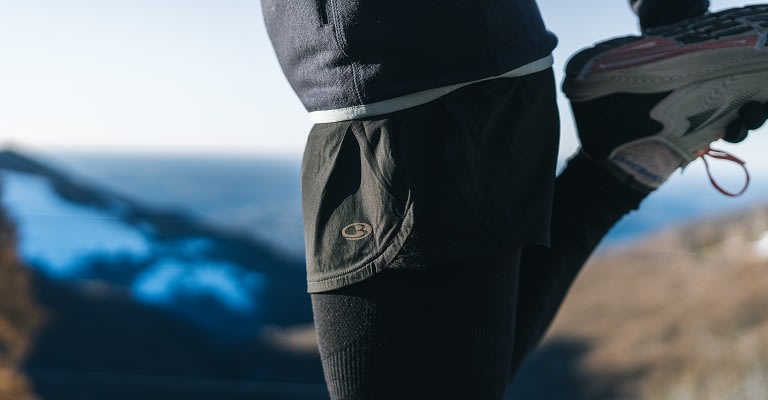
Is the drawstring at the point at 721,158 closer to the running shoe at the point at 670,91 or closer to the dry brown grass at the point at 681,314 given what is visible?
the running shoe at the point at 670,91

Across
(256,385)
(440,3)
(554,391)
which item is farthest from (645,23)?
(256,385)

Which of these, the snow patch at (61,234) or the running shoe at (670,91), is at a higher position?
the running shoe at (670,91)

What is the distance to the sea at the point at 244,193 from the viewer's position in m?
2.49

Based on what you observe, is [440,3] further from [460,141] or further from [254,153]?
[254,153]

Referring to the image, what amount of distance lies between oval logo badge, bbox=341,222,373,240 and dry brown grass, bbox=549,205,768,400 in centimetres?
173

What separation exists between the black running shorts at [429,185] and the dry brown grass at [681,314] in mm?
1629

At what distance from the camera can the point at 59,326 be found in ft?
8.76

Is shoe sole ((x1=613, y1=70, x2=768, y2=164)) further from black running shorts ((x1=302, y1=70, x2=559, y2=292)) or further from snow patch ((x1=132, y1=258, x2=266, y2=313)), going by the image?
snow patch ((x1=132, y1=258, x2=266, y2=313))

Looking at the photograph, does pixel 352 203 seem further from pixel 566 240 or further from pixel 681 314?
pixel 681 314

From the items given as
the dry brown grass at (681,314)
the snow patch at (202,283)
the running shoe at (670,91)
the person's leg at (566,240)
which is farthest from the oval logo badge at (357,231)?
the snow patch at (202,283)

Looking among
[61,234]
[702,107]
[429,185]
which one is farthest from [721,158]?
[61,234]

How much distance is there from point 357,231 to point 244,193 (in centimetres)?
229

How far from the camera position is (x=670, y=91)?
90 cm

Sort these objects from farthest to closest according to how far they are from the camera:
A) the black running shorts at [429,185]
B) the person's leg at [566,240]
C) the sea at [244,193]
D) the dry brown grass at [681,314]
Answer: the sea at [244,193]
the dry brown grass at [681,314]
the person's leg at [566,240]
the black running shorts at [429,185]
